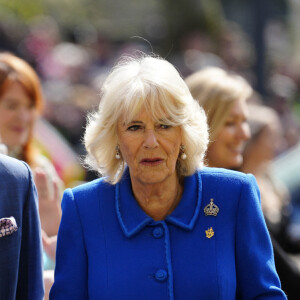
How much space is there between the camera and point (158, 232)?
10.1 ft

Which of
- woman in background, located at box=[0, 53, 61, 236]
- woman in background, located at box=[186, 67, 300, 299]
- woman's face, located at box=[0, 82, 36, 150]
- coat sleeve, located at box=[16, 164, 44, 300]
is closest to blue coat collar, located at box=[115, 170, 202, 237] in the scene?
coat sleeve, located at box=[16, 164, 44, 300]

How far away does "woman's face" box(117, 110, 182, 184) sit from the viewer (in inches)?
121

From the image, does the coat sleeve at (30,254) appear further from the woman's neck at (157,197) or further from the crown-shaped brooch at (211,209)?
the crown-shaped brooch at (211,209)

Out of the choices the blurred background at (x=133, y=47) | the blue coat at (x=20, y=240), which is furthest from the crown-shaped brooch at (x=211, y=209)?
the blurred background at (x=133, y=47)

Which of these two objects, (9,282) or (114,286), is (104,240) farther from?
(9,282)

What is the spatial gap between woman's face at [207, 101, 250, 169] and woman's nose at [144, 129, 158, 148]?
126 centimetres

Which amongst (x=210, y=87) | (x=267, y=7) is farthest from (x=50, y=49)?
(x=210, y=87)

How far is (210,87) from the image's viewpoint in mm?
4285

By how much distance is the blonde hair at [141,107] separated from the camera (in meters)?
3.06

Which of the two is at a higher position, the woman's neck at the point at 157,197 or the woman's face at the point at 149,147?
the woman's face at the point at 149,147

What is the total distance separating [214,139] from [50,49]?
8091 millimetres

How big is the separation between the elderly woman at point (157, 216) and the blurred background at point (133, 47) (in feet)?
3.20

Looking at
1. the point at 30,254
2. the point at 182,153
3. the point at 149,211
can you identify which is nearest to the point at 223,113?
the point at 182,153

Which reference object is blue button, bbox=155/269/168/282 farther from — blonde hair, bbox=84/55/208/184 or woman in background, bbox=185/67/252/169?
woman in background, bbox=185/67/252/169
